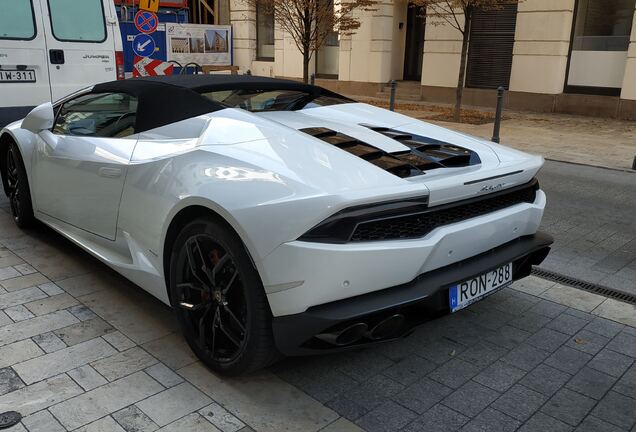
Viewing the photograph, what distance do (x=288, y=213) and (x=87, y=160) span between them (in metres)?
1.88

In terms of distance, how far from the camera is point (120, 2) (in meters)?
11.9

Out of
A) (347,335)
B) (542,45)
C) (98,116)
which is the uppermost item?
(542,45)

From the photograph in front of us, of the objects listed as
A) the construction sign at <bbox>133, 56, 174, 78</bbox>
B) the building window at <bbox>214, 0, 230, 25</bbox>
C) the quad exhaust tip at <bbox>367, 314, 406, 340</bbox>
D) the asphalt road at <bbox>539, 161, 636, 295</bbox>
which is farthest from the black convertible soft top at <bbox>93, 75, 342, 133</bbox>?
the building window at <bbox>214, 0, 230, 25</bbox>

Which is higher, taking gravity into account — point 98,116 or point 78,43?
point 78,43

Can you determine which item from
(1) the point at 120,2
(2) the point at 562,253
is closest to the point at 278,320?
(2) the point at 562,253

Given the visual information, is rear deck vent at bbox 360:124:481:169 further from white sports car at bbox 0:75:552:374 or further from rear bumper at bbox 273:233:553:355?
rear bumper at bbox 273:233:553:355

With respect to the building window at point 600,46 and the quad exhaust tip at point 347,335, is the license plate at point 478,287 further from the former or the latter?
the building window at point 600,46

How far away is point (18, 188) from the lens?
5.04 m

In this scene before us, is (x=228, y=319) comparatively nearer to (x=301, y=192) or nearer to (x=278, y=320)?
(x=278, y=320)

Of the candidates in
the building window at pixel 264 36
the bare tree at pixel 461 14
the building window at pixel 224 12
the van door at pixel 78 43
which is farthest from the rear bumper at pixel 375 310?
the building window at pixel 224 12

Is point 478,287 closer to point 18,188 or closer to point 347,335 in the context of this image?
point 347,335

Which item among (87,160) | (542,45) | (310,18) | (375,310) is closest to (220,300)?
(375,310)

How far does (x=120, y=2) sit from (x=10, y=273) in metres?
8.97

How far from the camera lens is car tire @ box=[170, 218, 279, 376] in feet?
8.98
